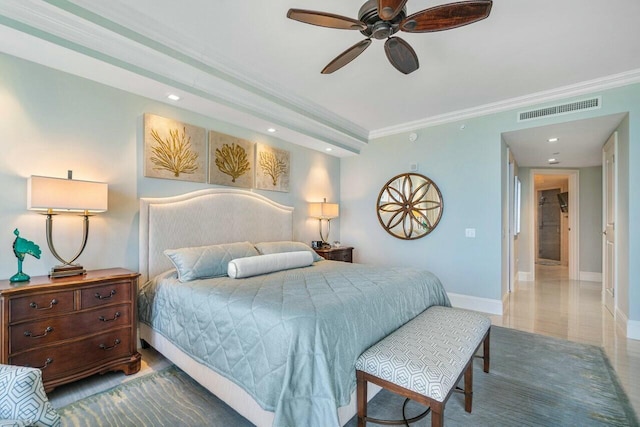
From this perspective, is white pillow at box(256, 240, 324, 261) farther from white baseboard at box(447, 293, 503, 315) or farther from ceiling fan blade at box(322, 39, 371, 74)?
white baseboard at box(447, 293, 503, 315)

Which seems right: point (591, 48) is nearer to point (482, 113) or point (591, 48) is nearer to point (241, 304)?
point (482, 113)

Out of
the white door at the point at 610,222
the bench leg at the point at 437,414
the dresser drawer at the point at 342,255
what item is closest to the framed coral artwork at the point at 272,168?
the dresser drawer at the point at 342,255

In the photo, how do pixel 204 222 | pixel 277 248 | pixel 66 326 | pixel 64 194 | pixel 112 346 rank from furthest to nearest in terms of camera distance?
pixel 277 248, pixel 204 222, pixel 112 346, pixel 64 194, pixel 66 326

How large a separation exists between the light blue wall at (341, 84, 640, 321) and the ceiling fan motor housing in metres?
2.62

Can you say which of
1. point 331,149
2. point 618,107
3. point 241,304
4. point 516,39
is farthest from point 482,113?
point 241,304

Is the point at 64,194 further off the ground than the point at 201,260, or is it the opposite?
the point at 64,194

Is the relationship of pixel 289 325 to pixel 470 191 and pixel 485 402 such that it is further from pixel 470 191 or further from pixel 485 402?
pixel 470 191

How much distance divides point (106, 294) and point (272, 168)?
242 cm

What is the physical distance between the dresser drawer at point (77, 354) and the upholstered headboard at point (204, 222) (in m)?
0.64

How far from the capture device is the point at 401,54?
2.17 metres

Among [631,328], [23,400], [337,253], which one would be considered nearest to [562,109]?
[631,328]

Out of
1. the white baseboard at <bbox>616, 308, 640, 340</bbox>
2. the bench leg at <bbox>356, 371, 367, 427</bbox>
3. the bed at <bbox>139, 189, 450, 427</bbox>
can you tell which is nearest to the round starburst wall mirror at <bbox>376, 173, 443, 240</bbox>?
the bed at <bbox>139, 189, 450, 427</bbox>

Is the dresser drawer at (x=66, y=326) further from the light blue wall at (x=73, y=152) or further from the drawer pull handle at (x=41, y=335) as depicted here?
the light blue wall at (x=73, y=152)

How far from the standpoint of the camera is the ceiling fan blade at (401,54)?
6.66 ft
